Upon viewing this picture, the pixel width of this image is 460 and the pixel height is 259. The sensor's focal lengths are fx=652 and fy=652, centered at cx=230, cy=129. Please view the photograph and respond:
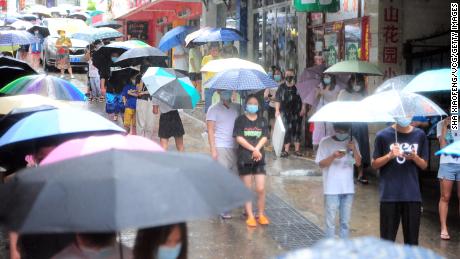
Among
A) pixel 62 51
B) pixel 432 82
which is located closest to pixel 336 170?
pixel 432 82

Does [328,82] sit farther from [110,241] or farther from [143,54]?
[110,241]

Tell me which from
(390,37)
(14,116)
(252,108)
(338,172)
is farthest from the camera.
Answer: (390,37)

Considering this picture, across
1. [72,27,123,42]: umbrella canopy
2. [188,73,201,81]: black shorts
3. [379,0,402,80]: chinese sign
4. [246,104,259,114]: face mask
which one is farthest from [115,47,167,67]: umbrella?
[72,27,123,42]: umbrella canopy

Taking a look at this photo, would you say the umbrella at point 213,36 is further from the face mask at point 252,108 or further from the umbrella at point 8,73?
the face mask at point 252,108

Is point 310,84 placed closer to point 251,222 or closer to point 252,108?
point 252,108

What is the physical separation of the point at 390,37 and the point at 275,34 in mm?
5255

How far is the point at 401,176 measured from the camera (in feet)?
19.0

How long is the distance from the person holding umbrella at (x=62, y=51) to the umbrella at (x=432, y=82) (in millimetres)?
18931

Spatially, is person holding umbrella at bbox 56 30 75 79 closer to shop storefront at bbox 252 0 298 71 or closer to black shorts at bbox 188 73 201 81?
black shorts at bbox 188 73 201 81

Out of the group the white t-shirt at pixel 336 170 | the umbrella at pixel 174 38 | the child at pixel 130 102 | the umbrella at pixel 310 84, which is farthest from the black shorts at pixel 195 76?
the white t-shirt at pixel 336 170

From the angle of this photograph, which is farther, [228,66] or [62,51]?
[62,51]

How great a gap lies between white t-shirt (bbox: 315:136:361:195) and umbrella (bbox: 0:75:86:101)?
9.24 ft

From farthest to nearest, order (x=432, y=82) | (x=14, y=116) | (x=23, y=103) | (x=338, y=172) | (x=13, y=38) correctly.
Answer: (x=13, y=38), (x=432, y=82), (x=338, y=172), (x=23, y=103), (x=14, y=116)

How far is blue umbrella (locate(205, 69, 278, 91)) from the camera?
781 centimetres
